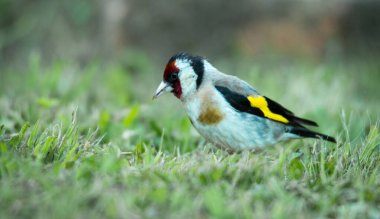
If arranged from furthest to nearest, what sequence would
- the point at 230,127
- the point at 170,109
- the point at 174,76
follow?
the point at 170,109 < the point at 174,76 < the point at 230,127

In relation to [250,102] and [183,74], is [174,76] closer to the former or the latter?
[183,74]

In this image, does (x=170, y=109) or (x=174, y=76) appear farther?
(x=170, y=109)

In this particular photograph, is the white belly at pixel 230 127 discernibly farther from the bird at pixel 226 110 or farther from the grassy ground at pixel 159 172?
the grassy ground at pixel 159 172

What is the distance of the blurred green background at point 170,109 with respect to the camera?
10.1 feet

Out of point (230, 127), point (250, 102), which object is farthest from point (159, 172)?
point (250, 102)

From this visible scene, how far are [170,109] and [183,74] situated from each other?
65.7 inches

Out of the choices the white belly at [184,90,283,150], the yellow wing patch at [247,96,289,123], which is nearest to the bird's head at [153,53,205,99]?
the white belly at [184,90,283,150]

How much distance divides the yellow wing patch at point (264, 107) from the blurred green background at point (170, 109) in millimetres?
272

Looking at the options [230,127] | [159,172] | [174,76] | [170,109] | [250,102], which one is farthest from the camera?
[170,109]

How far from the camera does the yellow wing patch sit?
14.6 ft

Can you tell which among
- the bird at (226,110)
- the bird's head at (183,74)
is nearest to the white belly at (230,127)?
the bird at (226,110)

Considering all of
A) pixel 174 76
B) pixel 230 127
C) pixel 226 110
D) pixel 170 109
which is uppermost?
pixel 174 76

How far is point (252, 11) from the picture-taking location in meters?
8.36

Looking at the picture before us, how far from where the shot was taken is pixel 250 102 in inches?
174
